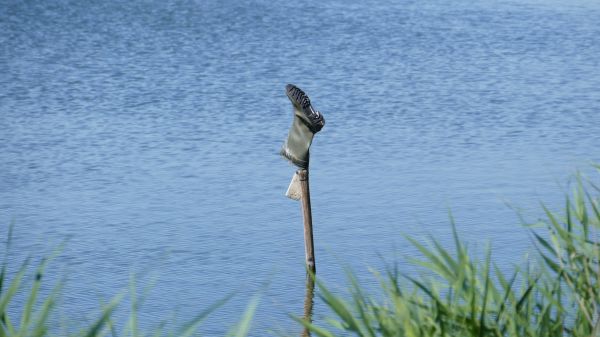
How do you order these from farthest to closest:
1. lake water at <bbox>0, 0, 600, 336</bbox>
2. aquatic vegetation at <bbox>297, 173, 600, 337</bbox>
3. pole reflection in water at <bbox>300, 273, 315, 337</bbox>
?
lake water at <bbox>0, 0, 600, 336</bbox> < pole reflection in water at <bbox>300, 273, 315, 337</bbox> < aquatic vegetation at <bbox>297, 173, 600, 337</bbox>

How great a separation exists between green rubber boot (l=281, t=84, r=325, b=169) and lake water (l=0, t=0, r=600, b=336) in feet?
4.14

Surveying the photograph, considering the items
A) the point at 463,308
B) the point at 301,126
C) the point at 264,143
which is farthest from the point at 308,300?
the point at 264,143

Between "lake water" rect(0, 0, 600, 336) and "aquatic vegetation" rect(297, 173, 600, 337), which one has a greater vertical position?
"lake water" rect(0, 0, 600, 336)

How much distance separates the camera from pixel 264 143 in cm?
2275

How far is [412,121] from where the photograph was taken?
988 inches

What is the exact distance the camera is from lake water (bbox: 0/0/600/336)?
15750 millimetres

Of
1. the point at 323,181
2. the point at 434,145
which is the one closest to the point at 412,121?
the point at 434,145

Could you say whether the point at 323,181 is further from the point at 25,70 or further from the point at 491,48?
the point at 491,48

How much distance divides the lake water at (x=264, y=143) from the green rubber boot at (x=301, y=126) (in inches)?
49.6

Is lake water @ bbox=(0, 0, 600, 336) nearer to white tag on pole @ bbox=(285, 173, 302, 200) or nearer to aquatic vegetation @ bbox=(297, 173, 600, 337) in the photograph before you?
aquatic vegetation @ bbox=(297, 173, 600, 337)

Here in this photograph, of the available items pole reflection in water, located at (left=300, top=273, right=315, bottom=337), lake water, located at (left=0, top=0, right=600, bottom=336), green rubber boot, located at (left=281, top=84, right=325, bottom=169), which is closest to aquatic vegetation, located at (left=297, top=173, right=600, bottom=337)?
lake water, located at (left=0, top=0, right=600, bottom=336)

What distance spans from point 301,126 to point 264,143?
9582mm

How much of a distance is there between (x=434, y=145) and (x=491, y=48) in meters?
12.9

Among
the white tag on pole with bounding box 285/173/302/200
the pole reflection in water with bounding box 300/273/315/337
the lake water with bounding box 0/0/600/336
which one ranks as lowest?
the pole reflection in water with bounding box 300/273/315/337
